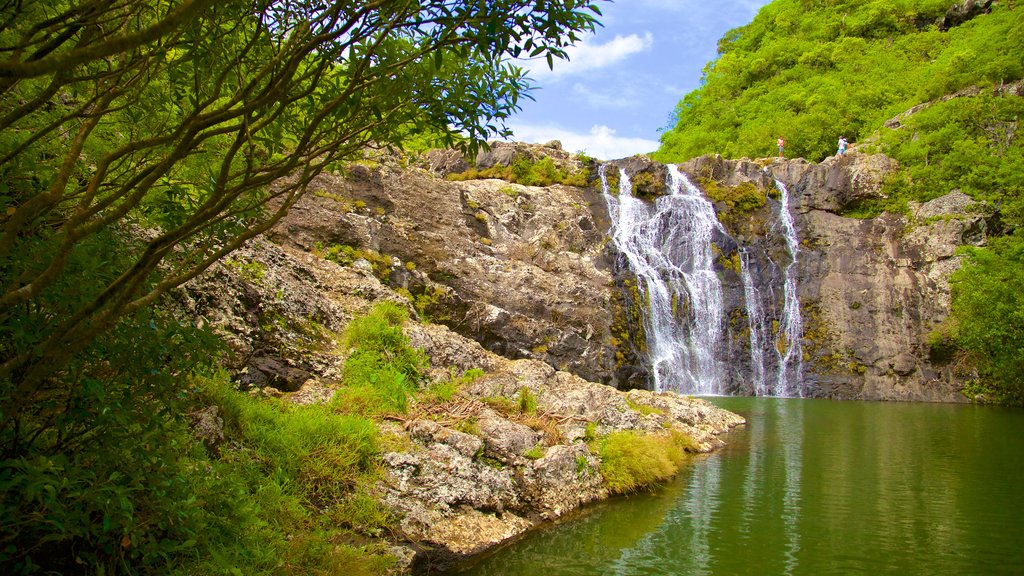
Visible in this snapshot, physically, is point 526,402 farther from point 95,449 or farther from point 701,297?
point 701,297

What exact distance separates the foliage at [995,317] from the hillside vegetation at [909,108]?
0.19 ft

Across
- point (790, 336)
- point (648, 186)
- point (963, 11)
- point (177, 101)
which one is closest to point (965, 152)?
point (790, 336)

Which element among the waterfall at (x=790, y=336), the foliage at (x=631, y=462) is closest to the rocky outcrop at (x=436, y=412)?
the foliage at (x=631, y=462)

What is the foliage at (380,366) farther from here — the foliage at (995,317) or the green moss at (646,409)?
the foliage at (995,317)

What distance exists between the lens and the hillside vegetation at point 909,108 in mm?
26781

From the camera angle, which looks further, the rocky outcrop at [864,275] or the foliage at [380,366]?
the rocky outcrop at [864,275]

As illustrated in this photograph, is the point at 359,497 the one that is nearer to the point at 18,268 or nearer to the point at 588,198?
the point at 18,268

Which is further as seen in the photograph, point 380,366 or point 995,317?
point 995,317

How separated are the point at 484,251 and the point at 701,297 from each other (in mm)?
13551

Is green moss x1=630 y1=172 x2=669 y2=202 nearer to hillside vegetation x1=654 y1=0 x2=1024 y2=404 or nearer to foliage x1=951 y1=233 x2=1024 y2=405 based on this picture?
hillside vegetation x1=654 y1=0 x2=1024 y2=404

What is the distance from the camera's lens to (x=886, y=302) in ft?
100

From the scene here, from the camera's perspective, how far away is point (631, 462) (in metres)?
10.5

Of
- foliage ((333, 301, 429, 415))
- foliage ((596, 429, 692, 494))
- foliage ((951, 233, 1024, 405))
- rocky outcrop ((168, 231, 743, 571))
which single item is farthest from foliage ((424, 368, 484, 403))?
foliage ((951, 233, 1024, 405))

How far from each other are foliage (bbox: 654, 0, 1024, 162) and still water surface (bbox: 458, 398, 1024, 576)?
3300 centimetres
